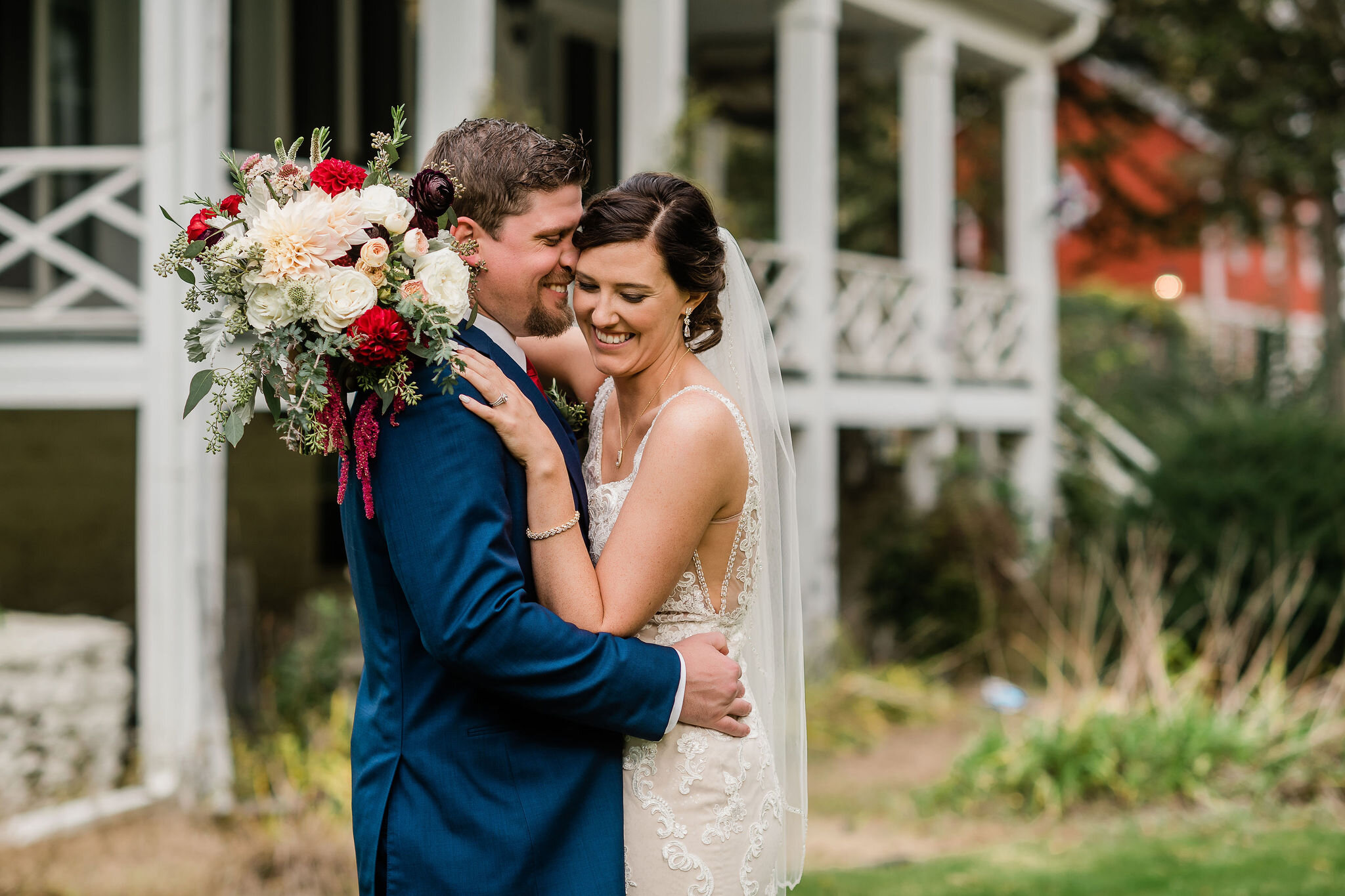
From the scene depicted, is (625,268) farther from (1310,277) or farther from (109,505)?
(1310,277)

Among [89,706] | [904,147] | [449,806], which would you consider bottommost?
[89,706]

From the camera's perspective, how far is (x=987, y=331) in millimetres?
13789

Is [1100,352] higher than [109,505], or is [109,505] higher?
[1100,352]

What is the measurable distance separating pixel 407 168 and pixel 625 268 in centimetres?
691

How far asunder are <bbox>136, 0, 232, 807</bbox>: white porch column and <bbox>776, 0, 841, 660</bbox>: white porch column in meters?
5.28

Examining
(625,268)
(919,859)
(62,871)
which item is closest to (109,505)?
(62,871)

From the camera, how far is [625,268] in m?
2.97

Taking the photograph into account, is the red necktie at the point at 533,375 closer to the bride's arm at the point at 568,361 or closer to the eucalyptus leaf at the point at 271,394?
the bride's arm at the point at 568,361

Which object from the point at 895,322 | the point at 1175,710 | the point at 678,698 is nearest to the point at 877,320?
the point at 895,322

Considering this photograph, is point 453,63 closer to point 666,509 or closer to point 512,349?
point 512,349

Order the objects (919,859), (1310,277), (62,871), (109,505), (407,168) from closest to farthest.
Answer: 1. (62,871)
2. (919,859)
3. (407,168)
4. (109,505)
5. (1310,277)

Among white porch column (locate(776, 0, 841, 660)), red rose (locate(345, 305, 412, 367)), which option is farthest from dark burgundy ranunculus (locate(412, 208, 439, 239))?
white porch column (locate(776, 0, 841, 660))

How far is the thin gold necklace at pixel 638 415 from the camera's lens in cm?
316

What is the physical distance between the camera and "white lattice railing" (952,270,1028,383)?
44.5ft
